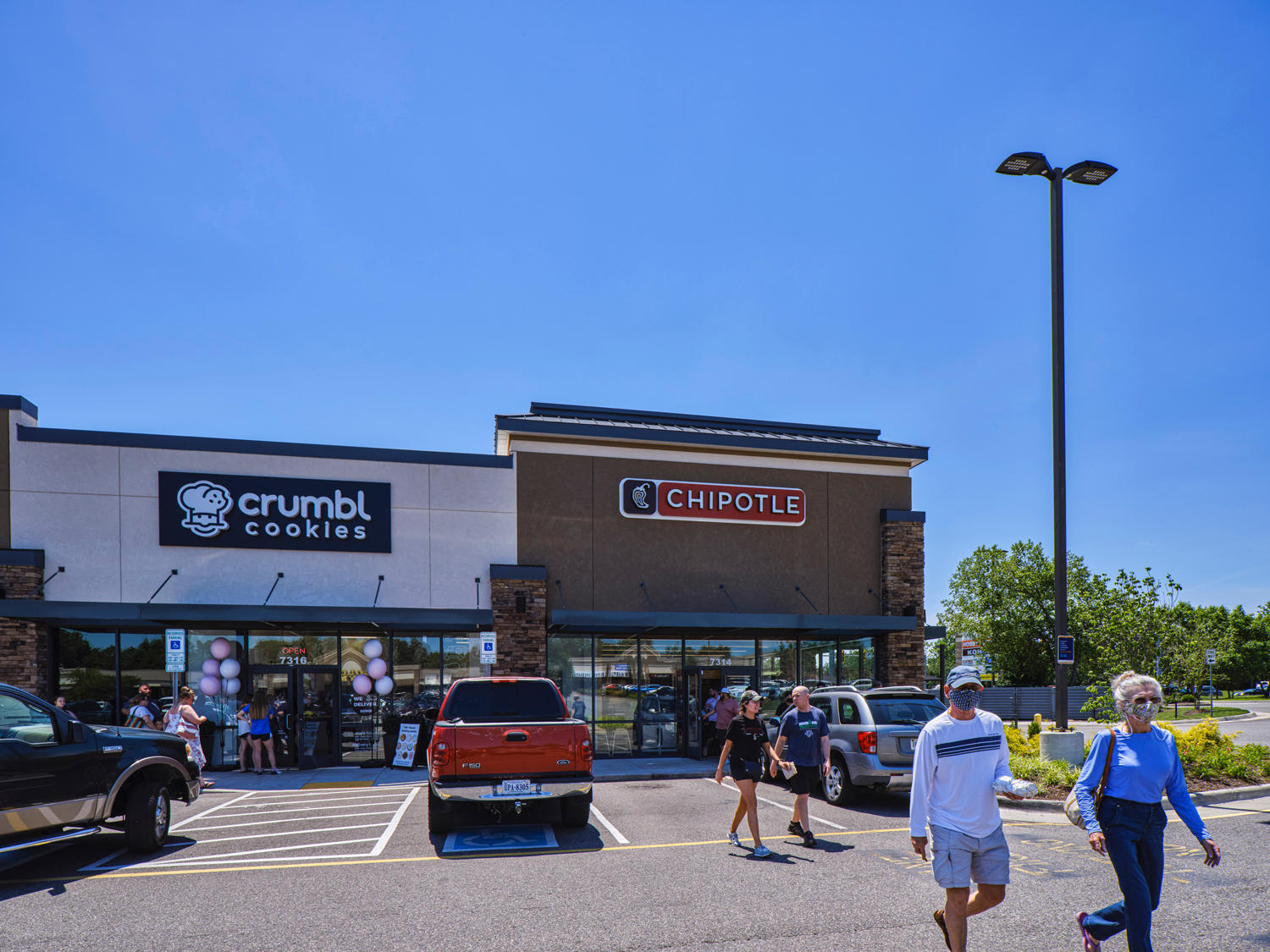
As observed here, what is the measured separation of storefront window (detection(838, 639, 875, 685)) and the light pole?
8.26 metres

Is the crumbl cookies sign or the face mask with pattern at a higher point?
the crumbl cookies sign

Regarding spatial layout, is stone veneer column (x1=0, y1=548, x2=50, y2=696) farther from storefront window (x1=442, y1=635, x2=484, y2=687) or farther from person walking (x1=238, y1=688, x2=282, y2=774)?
storefront window (x1=442, y1=635, x2=484, y2=687)

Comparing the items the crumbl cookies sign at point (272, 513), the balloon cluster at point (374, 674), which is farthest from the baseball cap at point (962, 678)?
the crumbl cookies sign at point (272, 513)

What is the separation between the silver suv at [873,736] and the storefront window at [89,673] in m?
13.7

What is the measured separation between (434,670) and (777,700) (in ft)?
25.4

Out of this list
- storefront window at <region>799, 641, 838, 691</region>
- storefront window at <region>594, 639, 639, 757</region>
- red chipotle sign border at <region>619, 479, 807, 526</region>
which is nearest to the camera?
storefront window at <region>594, 639, 639, 757</region>

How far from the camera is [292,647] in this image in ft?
60.4

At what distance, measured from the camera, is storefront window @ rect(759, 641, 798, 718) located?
818 inches

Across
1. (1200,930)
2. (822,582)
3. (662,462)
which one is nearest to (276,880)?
(1200,930)

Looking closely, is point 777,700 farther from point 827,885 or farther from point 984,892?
point 984,892

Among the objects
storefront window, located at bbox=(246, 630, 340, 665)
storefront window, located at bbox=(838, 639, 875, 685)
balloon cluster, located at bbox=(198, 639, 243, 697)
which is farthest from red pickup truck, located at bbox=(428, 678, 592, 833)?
storefront window, located at bbox=(838, 639, 875, 685)

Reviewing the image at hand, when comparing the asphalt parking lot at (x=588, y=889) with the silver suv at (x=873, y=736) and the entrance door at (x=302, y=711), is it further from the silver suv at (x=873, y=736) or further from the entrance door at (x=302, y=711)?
the entrance door at (x=302, y=711)

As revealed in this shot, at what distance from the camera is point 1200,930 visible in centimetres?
614

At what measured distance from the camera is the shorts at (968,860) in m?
5.11
